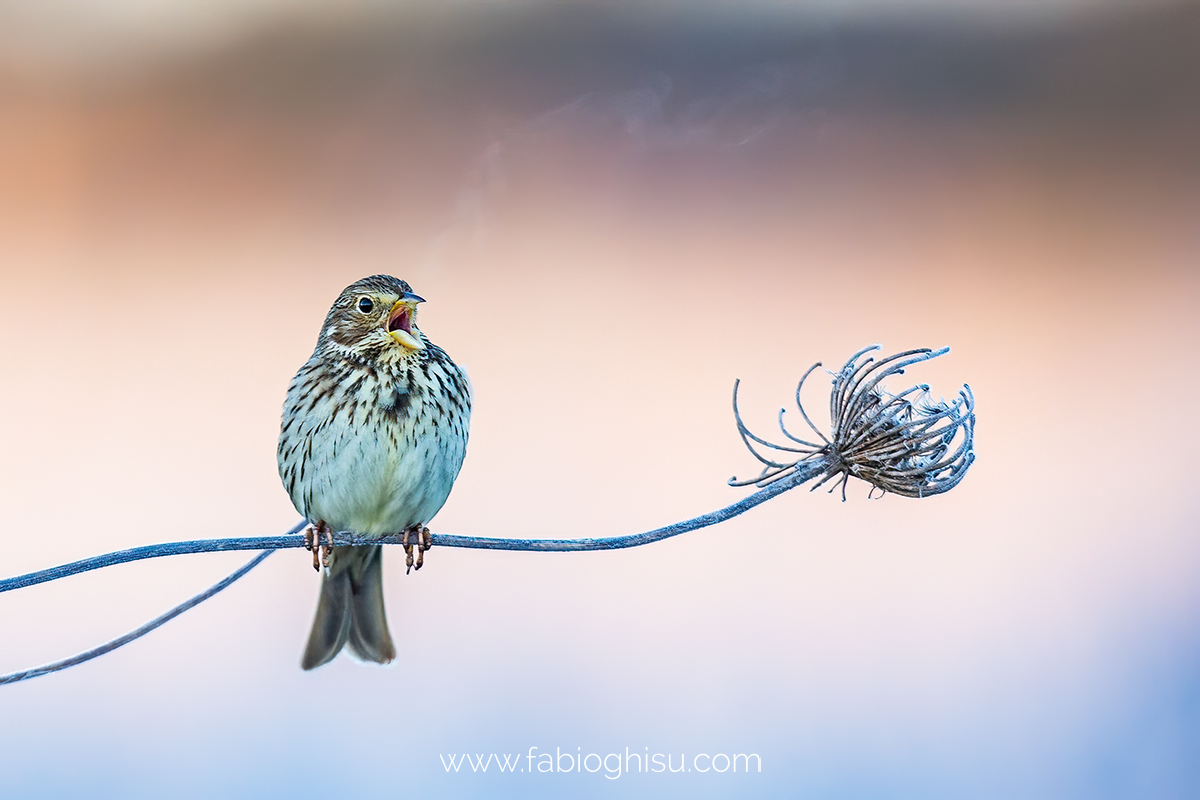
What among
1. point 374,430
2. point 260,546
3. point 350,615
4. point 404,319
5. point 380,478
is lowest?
point 350,615

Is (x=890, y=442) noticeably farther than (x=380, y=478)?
No

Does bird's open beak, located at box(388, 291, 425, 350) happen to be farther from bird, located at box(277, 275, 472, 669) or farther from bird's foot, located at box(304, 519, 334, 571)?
bird's foot, located at box(304, 519, 334, 571)

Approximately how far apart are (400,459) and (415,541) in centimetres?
30

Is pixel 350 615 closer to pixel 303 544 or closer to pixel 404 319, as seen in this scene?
pixel 404 319

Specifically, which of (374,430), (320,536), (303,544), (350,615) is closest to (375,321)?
(374,430)

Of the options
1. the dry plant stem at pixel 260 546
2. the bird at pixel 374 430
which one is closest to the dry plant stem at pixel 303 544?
the dry plant stem at pixel 260 546

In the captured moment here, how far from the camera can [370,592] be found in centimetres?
355

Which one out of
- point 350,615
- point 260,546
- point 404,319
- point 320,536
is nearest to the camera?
point 260,546

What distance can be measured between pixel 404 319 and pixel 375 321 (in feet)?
0.65

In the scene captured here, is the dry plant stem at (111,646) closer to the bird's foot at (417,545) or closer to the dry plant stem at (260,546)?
the dry plant stem at (260,546)

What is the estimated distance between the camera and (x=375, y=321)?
279cm

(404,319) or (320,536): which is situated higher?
(404,319)

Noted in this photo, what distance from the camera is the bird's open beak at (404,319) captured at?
100 inches

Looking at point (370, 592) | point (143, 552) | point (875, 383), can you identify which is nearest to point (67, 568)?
point (143, 552)
